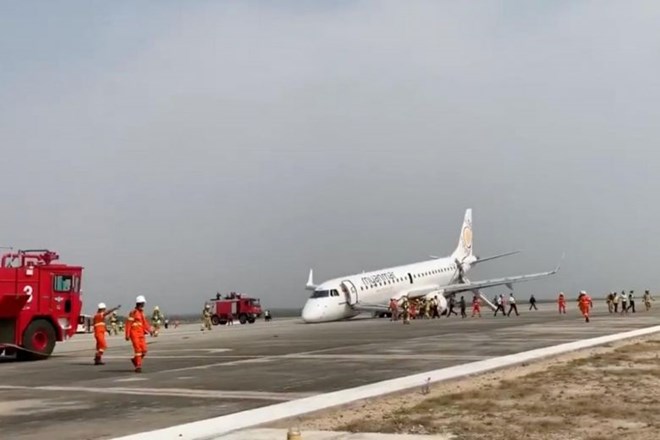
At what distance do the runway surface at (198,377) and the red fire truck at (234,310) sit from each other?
41.0 metres

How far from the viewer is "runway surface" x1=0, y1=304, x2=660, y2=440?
1112 cm

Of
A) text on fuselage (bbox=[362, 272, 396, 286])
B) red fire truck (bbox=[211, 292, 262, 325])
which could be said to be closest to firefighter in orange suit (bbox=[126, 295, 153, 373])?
text on fuselage (bbox=[362, 272, 396, 286])

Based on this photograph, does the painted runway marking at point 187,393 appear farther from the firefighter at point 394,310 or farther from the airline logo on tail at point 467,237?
the airline logo on tail at point 467,237

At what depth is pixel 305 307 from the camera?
4947 cm

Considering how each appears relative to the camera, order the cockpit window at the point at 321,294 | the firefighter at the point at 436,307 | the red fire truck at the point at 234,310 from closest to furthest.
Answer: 1. the cockpit window at the point at 321,294
2. the firefighter at the point at 436,307
3. the red fire truck at the point at 234,310

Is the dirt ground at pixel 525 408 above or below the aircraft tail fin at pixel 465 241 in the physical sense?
below

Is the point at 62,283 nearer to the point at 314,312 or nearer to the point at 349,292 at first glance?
the point at 314,312

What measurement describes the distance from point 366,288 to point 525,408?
136ft

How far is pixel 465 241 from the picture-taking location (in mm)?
73062

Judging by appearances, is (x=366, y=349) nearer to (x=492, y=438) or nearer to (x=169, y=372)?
(x=169, y=372)

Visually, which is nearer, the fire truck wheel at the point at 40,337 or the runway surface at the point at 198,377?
the runway surface at the point at 198,377

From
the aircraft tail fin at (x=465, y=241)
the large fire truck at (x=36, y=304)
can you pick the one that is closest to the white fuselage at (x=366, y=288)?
the aircraft tail fin at (x=465, y=241)

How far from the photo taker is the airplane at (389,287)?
→ 49.4 metres

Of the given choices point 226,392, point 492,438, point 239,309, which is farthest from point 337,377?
point 239,309
